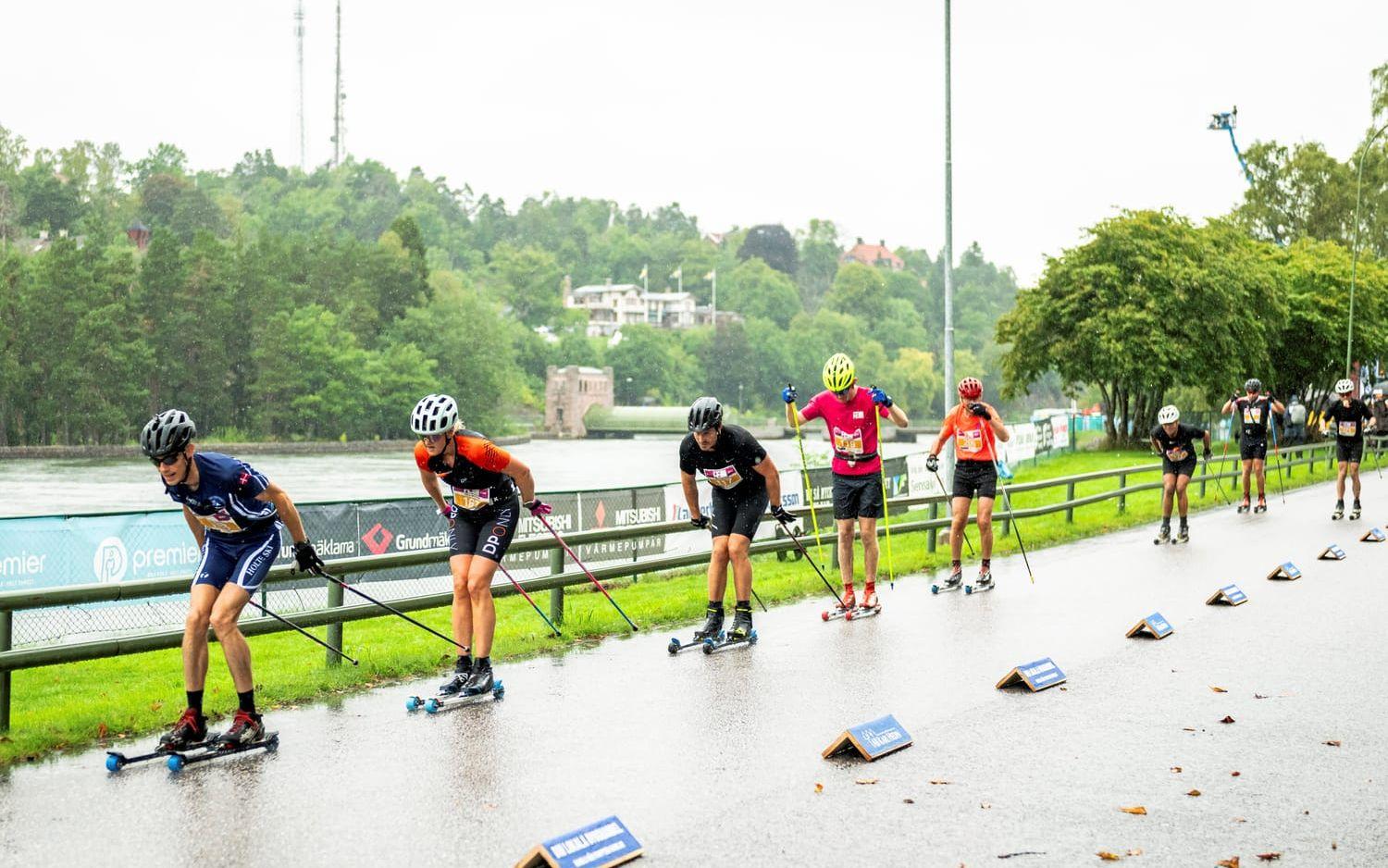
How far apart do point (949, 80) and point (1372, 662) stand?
1555cm

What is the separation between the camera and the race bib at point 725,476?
34.0ft

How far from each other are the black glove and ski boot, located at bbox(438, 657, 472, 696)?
3.99 feet

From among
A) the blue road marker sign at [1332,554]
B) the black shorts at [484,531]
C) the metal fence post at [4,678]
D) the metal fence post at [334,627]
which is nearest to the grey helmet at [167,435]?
the metal fence post at [4,678]

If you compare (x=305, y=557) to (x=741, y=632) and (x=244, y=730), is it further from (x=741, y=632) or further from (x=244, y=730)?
(x=741, y=632)

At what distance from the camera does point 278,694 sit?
873cm

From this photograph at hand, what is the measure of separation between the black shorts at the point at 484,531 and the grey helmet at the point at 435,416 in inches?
26.8

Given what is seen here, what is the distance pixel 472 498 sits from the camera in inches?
342

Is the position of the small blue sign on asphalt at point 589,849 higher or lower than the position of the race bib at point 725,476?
lower

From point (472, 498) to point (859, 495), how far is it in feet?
14.7

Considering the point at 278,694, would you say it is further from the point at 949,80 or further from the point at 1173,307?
the point at 1173,307

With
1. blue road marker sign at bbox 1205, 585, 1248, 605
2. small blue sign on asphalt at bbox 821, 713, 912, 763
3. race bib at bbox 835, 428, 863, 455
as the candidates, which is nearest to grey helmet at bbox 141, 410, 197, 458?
small blue sign on asphalt at bbox 821, 713, 912, 763

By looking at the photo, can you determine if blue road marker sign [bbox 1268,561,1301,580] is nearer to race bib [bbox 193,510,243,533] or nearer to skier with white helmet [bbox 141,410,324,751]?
skier with white helmet [bbox 141,410,324,751]

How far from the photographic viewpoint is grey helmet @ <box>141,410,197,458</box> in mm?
6891

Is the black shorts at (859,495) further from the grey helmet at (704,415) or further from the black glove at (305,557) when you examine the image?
the black glove at (305,557)
